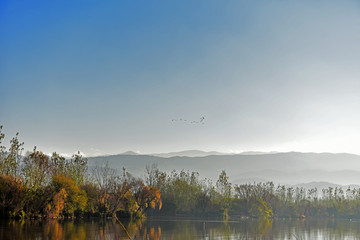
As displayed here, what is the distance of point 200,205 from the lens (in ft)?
308

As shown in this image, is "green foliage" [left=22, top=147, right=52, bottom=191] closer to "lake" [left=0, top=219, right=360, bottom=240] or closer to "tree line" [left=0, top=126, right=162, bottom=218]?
"tree line" [left=0, top=126, right=162, bottom=218]

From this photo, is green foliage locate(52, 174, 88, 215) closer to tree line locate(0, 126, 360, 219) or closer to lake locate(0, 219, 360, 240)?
tree line locate(0, 126, 360, 219)

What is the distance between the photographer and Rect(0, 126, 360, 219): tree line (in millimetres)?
53219

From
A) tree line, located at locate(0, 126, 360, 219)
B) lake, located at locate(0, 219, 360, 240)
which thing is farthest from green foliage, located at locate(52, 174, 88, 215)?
lake, located at locate(0, 219, 360, 240)

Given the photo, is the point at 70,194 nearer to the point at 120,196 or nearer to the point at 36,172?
the point at 36,172

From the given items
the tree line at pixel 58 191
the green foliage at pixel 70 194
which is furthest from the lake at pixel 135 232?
the green foliage at pixel 70 194

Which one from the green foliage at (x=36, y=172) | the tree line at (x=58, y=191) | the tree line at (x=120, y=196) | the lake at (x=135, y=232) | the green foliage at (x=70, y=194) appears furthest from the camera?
the green foliage at (x=70, y=194)

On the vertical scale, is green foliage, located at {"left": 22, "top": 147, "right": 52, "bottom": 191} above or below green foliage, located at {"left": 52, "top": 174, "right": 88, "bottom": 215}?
above

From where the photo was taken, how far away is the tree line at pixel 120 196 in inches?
2095

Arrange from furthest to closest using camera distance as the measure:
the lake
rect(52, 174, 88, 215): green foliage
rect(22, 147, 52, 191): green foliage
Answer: rect(52, 174, 88, 215): green foliage, rect(22, 147, 52, 191): green foliage, the lake

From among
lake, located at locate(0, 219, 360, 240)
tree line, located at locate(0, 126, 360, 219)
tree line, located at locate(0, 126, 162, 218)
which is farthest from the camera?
tree line, located at locate(0, 126, 360, 219)

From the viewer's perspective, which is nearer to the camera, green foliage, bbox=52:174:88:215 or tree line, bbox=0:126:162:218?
tree line, bbox=0:126:162:218

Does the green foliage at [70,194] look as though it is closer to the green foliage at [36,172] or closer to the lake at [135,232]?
the green foliage at [36,172]

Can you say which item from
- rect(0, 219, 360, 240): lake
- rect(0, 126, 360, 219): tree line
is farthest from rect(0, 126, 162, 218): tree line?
rect(0, 219, 360, 240): lake
